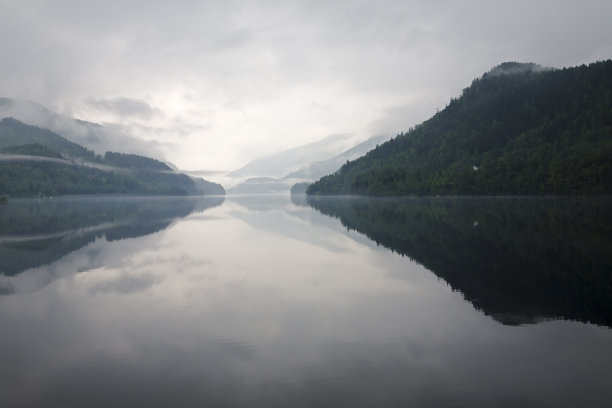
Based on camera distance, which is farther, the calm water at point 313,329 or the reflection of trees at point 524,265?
the reflection of trees at point 524,265

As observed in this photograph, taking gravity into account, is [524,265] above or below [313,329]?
below

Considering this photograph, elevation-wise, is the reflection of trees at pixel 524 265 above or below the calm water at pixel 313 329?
below

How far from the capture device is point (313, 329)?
12.0 meters

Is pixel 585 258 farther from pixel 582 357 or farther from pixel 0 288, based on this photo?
pixel 0 288

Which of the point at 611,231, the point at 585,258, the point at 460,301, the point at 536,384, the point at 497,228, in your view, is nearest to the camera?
the point at 536,384

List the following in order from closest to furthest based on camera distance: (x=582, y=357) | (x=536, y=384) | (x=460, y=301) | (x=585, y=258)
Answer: (x=536, y=384)
(x=582, y=357)
(x=460, y=301)
(x=585, y=258)

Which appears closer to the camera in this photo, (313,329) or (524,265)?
(313,329)

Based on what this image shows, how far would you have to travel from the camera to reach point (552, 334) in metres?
11.1

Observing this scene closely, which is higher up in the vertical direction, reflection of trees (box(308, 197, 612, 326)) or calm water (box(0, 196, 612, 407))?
calm water (box(0, 196, 612, 407))

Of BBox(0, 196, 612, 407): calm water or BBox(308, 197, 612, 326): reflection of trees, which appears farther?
BBox(308, 197, 612, 326): reflection of trees

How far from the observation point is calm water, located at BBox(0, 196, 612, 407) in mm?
8258

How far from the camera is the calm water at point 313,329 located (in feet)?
27.1

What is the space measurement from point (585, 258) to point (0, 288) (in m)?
28.9

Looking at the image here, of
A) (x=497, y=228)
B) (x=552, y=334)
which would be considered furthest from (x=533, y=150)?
(x=552, y=334)
